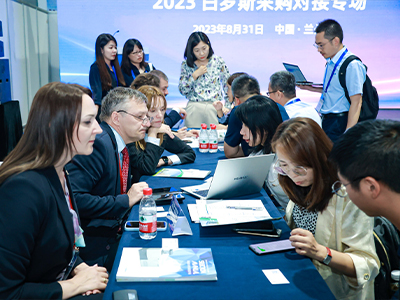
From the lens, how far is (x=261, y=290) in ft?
3.76

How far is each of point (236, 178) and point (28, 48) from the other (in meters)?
5.26

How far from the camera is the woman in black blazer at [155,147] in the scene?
7.89ft

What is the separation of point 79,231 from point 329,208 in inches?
39.9

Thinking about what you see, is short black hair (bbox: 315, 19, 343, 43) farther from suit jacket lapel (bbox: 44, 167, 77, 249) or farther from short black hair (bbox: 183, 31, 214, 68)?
suit jacket lapel (bbox: 44, 167, 77, 249)

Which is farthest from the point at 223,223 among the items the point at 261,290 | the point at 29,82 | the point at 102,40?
the point at 29,82

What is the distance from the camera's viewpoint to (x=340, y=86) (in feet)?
12.5

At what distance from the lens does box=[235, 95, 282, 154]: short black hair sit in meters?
2.44

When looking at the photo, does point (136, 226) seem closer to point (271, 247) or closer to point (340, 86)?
point (271, 247)

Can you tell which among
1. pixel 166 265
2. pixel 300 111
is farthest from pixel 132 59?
pixel 166 265

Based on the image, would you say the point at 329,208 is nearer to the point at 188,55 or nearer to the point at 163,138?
the point at 163,138

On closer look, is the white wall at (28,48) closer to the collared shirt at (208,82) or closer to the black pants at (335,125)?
the collared shirt at (208,82)

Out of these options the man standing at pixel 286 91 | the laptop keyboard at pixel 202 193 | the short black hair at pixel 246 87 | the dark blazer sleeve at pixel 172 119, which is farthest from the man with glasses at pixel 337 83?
the laptop keyboard at pixel 202 193

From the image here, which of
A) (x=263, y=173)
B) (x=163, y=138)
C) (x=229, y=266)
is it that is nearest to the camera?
(x=229, y=266)

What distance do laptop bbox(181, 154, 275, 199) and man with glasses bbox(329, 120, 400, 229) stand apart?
742 mm
